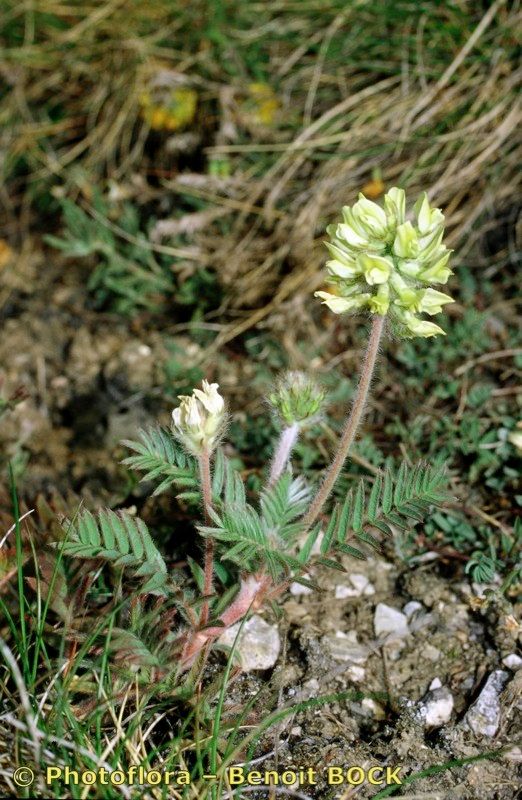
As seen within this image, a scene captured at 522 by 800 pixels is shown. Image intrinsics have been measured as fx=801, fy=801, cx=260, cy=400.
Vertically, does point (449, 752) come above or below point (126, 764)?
below

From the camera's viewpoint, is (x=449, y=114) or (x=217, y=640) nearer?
(x=217, y=640)

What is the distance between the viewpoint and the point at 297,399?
1729mm

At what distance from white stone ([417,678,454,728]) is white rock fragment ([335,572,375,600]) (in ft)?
1.05

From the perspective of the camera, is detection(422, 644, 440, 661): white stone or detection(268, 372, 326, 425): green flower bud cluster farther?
detection(422, 644, 440, 661): white stone

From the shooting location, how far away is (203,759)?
65.7 inches

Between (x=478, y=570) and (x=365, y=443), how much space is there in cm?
50

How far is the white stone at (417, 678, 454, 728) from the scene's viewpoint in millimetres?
1796

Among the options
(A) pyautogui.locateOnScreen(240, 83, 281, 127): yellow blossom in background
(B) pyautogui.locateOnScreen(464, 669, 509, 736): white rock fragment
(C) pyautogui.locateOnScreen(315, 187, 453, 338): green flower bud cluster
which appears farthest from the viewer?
(A) pyautogui.locateOnScreen(240, 83, 281, 127): yellow blossom in background

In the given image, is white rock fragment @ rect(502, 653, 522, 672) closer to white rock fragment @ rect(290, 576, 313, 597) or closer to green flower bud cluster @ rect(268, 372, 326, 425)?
white rock fragment @ rect(290, 576, 313, 597)

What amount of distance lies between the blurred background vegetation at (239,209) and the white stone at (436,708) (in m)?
0.59

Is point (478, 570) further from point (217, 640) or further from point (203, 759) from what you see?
point (203, 759)

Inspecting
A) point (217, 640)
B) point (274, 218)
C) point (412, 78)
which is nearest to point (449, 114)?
point (412, 78)

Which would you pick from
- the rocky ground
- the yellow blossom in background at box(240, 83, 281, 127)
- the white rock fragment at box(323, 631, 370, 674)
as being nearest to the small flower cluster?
the rocky ground

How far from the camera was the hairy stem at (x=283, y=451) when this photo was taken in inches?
70.3
